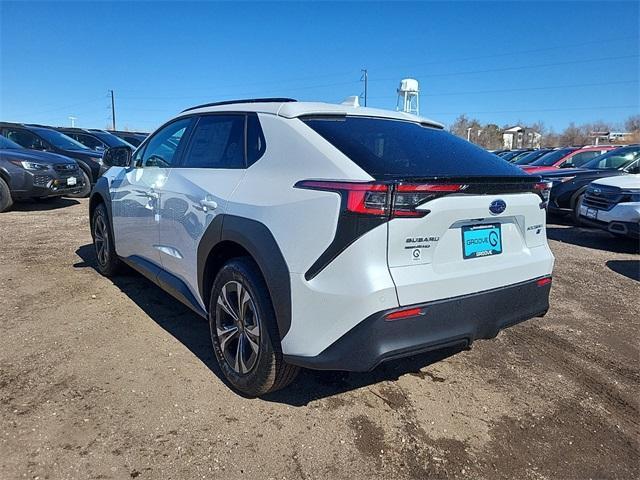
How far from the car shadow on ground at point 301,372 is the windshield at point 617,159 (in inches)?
308

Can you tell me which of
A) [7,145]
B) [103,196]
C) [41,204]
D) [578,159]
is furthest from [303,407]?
[578,159]

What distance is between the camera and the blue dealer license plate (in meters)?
2.34

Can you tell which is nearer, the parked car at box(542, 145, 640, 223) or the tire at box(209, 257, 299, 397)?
the tire at box(209, 257, 299, 397)

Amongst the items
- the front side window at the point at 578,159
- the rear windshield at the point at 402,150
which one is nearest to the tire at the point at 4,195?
the rear windshield at the point at 402,150

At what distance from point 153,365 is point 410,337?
1.80m

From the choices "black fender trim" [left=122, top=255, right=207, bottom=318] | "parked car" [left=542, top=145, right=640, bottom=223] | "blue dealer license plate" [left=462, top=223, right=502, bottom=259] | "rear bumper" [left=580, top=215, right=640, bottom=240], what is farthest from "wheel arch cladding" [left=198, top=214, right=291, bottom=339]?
"parked car" [left=542, top=145, right=640, bottom=223]

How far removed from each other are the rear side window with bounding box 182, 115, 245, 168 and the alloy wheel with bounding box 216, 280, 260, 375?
0.78 m

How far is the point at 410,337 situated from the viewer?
86.3 inches

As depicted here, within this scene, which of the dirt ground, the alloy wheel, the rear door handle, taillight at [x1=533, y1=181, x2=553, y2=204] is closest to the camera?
the dirt ground

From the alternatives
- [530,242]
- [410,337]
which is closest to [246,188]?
[410,337]

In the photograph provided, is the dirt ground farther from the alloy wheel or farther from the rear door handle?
the rear door handle

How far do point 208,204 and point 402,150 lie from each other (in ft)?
4.01

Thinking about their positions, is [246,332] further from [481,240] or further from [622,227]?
[622,227]

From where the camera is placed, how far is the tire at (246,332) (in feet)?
7.97
